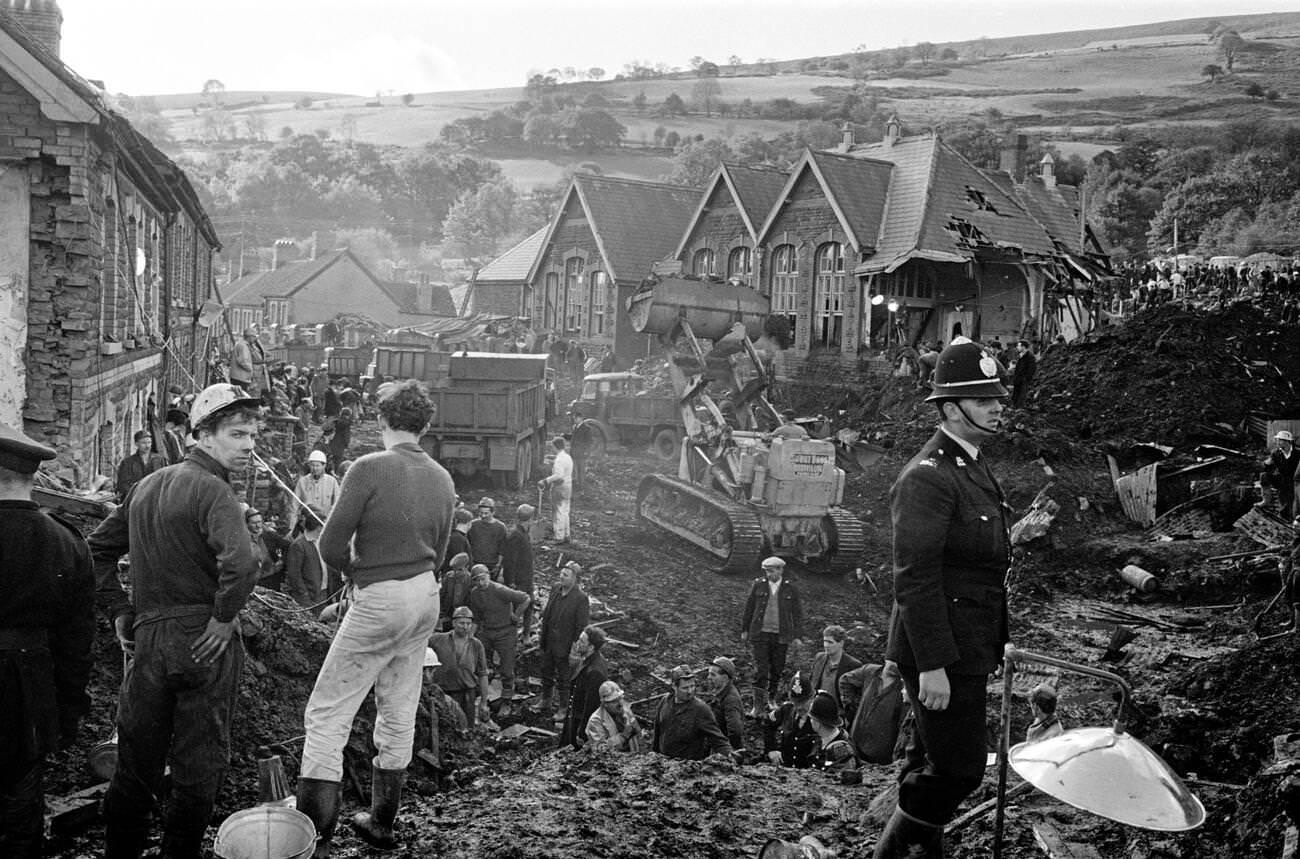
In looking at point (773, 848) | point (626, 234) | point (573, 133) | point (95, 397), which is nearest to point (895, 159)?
point (626, 234)

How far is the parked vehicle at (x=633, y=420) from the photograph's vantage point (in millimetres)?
23625

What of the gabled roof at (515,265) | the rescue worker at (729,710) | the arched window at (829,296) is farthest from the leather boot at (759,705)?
the gabled roof at (515,265)

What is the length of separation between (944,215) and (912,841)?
28171 mm

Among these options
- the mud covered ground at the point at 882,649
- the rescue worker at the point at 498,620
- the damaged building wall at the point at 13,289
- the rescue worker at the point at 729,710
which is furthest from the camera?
the damaged building wall at the point at 13,289

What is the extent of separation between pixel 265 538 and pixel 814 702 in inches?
237

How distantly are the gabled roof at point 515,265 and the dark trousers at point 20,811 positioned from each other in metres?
40.8

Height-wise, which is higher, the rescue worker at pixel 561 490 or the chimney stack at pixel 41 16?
the chimney stack at pixel 41 16

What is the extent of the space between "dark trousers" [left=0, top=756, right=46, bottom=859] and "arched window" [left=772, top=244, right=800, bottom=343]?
29401mm

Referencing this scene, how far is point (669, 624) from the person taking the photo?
13.1 meters

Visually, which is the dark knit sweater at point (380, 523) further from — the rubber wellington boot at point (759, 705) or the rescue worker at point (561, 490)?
the rescue worker at point (561, 490)

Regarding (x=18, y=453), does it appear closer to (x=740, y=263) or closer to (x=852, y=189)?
(x=852, y=189)

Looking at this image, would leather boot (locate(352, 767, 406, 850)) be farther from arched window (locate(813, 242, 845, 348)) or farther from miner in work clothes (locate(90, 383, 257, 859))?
arched window (locate(813, 242, 845, 348))

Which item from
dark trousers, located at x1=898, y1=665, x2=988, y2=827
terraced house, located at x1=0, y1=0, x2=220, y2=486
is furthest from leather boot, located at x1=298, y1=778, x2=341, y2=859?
terraced house, located at x1=0, y1=0, x2=220, y2=486

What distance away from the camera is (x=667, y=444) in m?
23.6
